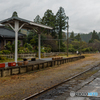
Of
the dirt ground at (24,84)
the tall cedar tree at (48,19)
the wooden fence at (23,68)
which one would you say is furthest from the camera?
the tall cedar tree at (48,19)

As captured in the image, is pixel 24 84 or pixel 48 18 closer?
pixel 24 84

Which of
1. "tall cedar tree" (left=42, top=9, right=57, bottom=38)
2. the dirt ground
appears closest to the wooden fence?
the dirt ground

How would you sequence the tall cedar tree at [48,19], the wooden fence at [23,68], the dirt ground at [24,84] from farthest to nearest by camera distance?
the tall cedar tree at [48,19], the wooden fence at [23,68], the dirt ground at [24,84]

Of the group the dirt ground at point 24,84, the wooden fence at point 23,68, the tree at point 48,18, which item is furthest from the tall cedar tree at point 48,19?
the dirt ground at point 24,84

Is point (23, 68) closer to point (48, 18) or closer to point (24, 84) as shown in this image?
point (24, 84)

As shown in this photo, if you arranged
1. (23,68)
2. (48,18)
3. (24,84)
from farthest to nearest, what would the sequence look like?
(48,18)
(23,68)
(24,84)

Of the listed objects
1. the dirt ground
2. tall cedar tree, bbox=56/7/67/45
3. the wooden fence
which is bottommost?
the dirt ground

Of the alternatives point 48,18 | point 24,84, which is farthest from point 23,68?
point 48,18

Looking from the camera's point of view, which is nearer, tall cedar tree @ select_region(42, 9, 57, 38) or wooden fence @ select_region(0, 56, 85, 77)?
wooden fence @ select_region(0, 56, 85, 77)

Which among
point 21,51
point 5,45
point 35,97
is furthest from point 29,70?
point 5,45

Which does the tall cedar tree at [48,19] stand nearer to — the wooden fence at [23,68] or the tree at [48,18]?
the tree at [48,18]

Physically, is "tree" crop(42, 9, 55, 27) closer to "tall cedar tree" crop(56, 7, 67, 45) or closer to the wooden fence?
"tall cedar tree" crop(56, 7, 67, 45)

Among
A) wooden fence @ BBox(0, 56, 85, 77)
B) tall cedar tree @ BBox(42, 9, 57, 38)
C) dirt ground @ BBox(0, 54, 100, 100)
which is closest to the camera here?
dirt ground @ BBox(0, 54, 100, 100)

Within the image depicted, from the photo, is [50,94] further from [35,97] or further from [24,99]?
[24,99]
